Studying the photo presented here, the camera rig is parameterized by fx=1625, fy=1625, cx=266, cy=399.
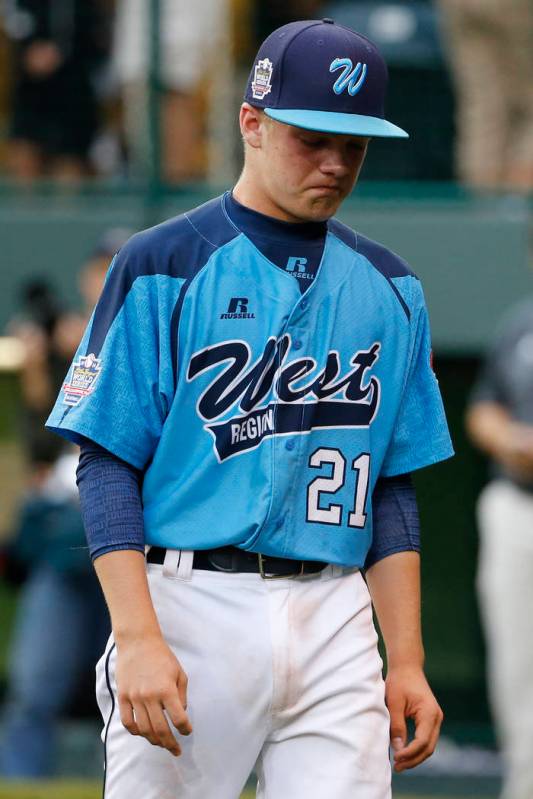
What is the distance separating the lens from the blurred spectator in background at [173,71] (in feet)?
25.1

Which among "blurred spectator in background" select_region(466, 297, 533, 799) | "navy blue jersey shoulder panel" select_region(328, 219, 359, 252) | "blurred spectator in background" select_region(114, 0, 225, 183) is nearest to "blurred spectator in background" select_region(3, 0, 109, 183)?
"blurred spectator in background" select_region(114, 0, 225, 183)

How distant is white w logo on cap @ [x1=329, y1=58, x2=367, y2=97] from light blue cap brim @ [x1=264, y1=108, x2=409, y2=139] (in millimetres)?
40

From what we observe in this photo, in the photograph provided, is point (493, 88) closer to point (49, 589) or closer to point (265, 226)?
point (49, 589)

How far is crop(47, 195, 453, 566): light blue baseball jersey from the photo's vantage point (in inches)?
101

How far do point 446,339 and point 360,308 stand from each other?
4.78 m

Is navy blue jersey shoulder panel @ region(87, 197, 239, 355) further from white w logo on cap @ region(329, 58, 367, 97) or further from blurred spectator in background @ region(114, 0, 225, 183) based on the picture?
blurred spectator in background @ region(114, 0, 225, 183)

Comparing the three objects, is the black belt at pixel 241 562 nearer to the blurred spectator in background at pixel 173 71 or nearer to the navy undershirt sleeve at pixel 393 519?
the navy undershirt sleeve at pixel 393 519

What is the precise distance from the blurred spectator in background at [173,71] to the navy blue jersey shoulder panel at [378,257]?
16.2ft

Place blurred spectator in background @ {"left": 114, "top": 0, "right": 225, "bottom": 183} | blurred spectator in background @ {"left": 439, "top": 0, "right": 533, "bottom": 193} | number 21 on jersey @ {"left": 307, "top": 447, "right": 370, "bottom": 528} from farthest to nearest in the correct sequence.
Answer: blurred spectator in background @ {"left": 114, "top": 0, "right": 225, "bottom": 183} → blurred spectator in background @ {"left": 439, "top": 0, "right": 533, "bottom": 193} → number 21 on jersey @ {"left": 307, "top": 447, "right": 370, "bottom": 528}

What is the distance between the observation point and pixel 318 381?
262 centimetres

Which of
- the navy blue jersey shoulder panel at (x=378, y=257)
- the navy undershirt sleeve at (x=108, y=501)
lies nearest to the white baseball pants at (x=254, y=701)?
the navy undershirt sleeve at (x=108, y=501)

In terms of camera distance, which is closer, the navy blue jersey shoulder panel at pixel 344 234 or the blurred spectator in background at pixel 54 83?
the navy blue jersey shoulder panel at pixel 344 234

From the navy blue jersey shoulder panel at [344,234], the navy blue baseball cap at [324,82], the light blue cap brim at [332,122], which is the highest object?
the navy blue baseball cap at [324,82]

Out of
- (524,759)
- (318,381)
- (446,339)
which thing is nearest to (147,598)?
(318,381)
